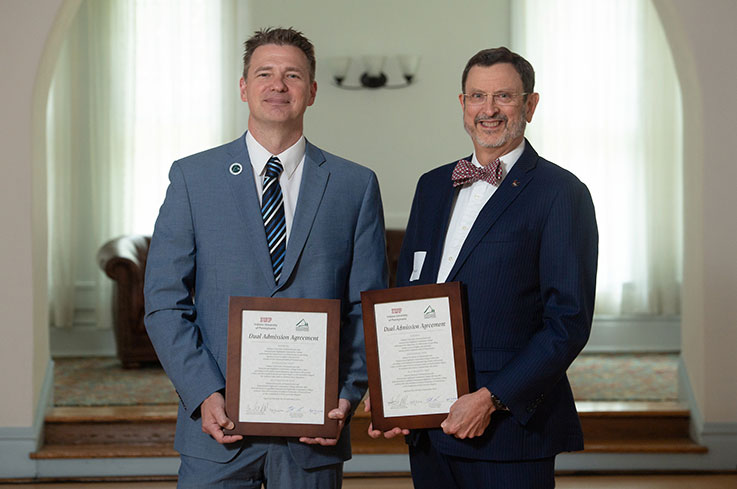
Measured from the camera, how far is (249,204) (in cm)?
189

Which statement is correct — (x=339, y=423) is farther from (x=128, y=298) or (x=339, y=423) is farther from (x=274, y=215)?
(x=128, y=298)

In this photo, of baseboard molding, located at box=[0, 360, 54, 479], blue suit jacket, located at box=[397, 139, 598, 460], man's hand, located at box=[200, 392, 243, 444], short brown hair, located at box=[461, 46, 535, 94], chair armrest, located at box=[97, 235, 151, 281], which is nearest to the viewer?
man's hand, located at box=[200, 392, 243, 444]

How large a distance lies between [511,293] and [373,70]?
16.0 feet

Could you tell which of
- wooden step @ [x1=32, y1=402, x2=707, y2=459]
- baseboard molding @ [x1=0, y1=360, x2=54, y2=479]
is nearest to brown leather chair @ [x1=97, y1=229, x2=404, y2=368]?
wooden step @ [x1=32, y1=402, x2=707, y2=459]

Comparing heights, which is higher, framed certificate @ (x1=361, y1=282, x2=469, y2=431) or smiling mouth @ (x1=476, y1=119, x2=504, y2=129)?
smiling mouth @ (x1=476, y1=119, x2=504, y2=129)

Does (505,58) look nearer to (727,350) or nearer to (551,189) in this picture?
(551,189)

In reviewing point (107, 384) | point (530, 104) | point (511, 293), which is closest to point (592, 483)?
point (511, 293)

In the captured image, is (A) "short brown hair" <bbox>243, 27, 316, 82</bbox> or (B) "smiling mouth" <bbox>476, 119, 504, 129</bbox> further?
(B) "smiling mouth" <bbox>476, 119, 504, 129</bbox>

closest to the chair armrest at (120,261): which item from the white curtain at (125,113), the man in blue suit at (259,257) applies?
the white curtain at (125,113)

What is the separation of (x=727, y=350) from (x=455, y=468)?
2543 mm

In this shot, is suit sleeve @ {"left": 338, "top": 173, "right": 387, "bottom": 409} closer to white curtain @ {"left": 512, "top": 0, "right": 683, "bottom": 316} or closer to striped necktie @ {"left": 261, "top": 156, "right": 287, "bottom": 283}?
striped necktie @ {"left": 261, "top": 156, "right": 287, "bottom": 283}

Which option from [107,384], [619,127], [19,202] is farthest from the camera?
[619,127]

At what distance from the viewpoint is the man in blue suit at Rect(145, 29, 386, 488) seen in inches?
71.8

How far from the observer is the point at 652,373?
18.4ft
